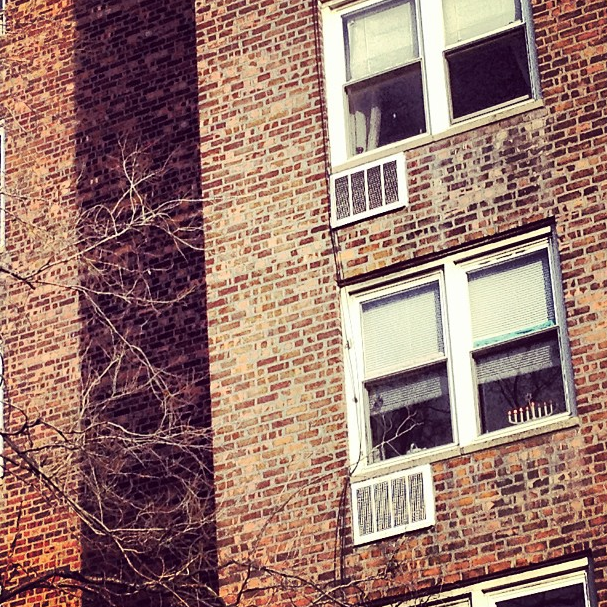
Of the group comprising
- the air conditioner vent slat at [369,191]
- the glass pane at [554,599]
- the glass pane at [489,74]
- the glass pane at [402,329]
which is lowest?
the glass pane at [554,599]

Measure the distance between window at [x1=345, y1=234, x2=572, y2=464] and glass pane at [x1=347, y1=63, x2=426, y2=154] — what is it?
1568 millimetres

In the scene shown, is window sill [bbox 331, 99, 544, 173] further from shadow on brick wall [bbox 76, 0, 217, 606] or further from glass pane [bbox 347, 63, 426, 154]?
shadow on brick wall [bbox 76, 0, 217, 606]

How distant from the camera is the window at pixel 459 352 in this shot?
14867 millimetres

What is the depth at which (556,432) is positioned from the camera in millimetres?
14344

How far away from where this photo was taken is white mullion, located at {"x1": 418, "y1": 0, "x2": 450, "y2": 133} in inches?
640

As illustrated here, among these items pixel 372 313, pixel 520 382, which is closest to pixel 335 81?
pixel 372 313

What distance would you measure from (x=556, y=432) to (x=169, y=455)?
14.9ft

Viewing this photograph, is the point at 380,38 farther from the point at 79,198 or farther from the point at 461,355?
the point at 79,198

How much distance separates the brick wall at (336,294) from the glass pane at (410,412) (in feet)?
1.09

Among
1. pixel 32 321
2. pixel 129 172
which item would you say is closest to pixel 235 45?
pixel 129 172

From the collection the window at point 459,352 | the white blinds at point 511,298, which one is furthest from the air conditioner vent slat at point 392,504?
the white blinds at point 511,298

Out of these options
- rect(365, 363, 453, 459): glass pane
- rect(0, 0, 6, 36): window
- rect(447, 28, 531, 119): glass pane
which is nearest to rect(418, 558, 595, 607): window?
rect(365, 363, 453, 459): glass pane

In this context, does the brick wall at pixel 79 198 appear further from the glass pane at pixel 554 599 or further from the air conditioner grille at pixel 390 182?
→ the glass pane at pixel 554 599

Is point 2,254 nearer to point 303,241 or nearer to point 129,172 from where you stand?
point 129,172
